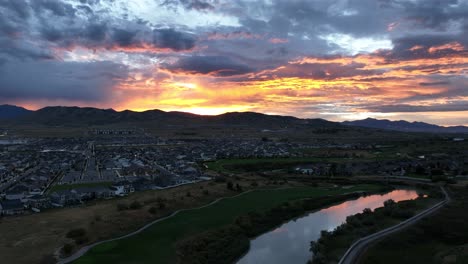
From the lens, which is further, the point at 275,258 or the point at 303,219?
the point at 303,219

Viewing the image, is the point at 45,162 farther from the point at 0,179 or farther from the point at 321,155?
the point at 321,155

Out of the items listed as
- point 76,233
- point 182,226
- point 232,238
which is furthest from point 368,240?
point 76,233

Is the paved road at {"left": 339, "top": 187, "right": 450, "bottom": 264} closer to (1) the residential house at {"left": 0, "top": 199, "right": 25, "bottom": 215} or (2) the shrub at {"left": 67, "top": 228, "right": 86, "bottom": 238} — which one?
(2) the shrub at {"left": 67, "top": 228, "right": 86, "bottom": 238}

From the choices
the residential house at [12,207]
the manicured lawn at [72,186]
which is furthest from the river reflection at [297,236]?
the manicured lawn at [72,186]

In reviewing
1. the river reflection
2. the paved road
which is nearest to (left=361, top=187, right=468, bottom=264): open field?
the paved road

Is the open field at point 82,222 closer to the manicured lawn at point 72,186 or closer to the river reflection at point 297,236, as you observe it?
the manicured lawn at point 72,186

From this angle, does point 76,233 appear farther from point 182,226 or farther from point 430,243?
point 430,243

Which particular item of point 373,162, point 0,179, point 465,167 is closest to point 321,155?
point 373,162
